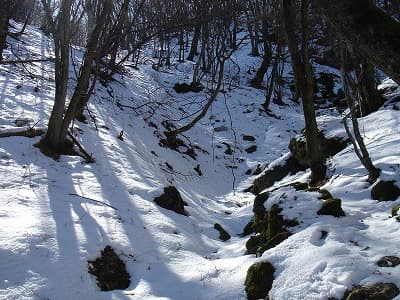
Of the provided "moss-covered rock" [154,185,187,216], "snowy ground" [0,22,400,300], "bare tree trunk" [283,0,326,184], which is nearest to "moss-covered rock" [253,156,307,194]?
"snowy ground" [0,22,400,300]

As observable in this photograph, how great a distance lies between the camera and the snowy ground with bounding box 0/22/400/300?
13.6ft

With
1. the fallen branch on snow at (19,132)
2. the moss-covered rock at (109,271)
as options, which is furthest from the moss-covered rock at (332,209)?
the fallen branch on snow at (19,132)

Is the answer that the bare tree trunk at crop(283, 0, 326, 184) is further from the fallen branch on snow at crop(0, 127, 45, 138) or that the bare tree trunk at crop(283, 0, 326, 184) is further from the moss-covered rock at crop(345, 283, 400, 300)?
the fallen branch on snow at crop(0, 127, 45, 138)

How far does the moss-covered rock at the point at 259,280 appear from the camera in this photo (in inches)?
165

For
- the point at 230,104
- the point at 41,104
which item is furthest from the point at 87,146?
the point at 230,104

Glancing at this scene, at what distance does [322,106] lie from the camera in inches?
872

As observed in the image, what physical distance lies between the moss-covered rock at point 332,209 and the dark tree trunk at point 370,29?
128 inches

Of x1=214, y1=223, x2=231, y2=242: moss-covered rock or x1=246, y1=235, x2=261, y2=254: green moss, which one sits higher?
x1=246, y1=235, x2=261, y2=254: green moss

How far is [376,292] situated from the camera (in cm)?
339

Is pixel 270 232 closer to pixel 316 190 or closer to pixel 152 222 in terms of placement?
pixel 316 190

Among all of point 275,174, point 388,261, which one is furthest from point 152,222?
point 275,174

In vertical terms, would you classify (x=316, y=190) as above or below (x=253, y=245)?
above

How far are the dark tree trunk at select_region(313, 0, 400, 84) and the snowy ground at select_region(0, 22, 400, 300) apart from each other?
7.08 ft

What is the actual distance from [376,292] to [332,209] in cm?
191
